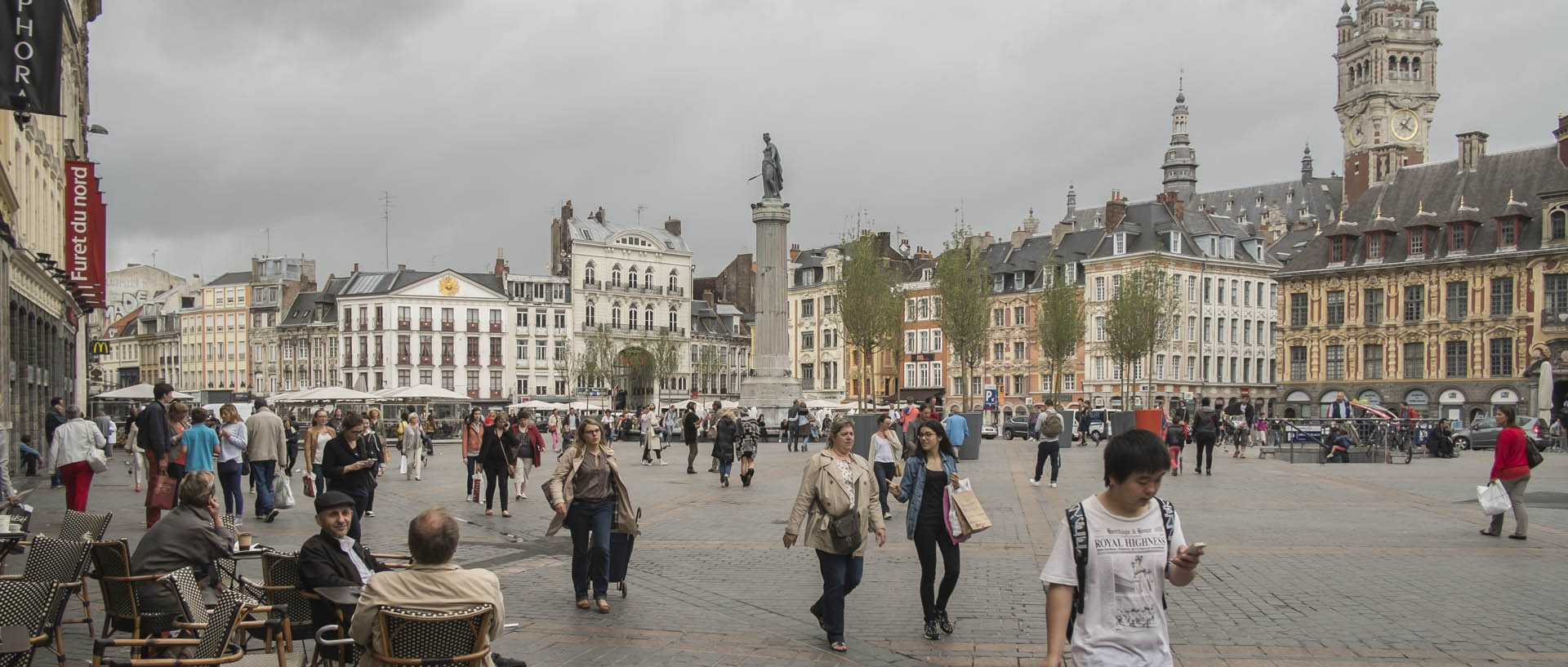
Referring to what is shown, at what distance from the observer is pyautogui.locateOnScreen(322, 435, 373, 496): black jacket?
12.4 m

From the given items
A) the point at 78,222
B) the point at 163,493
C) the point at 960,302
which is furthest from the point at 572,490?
the point at 960,302

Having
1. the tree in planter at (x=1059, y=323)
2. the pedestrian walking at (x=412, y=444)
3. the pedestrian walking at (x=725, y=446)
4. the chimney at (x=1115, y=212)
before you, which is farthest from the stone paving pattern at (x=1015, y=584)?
the chimney at (x=1115, y=212)

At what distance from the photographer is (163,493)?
13.6m

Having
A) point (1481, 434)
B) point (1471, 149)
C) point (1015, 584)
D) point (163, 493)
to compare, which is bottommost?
point (1481, 434)

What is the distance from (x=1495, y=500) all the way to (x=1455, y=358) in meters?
50.4

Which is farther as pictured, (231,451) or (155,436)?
(231,451)

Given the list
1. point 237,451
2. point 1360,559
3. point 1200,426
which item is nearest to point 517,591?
point 237,451

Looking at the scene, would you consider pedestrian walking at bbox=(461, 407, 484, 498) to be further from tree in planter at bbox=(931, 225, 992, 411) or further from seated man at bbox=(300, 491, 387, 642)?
tree in planter at bbox=(931, 225, 992, 411)

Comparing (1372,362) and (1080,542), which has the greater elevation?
(1372,362)

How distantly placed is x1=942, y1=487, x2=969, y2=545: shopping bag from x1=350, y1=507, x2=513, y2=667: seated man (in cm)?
442

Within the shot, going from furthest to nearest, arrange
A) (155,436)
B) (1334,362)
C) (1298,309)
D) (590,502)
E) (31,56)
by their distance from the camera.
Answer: (1298,309)
(1334,362)
(155,436)
(31,56)
(590,502)

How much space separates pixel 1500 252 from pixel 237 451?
56553 millimetres

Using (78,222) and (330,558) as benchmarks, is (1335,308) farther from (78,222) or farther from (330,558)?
(330,558)

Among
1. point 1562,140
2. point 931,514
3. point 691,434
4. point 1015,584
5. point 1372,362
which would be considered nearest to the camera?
point 931,514
